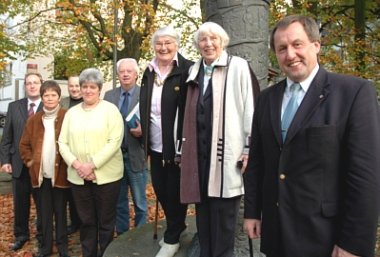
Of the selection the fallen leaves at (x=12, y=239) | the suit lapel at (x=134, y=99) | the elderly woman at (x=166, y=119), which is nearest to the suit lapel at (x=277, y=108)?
the elderly woman at (x=166, y=119)

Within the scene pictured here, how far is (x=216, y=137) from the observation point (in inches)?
125

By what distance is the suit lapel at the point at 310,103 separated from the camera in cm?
219

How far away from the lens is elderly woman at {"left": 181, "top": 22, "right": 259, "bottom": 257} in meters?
3.17

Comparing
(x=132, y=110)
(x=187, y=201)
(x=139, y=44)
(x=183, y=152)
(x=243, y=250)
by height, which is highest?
(x=139, y=44)

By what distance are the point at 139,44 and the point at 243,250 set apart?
1032 cm

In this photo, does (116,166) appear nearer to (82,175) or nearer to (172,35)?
(82,175)

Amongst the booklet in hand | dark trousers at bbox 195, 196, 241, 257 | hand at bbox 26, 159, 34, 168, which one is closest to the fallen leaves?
hand at bbox 26, 159, 34, 168

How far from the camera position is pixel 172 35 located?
12.1 ft

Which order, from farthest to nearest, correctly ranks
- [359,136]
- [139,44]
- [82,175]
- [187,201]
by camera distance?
[139,44] < [82,175] < [187,201] < [359,136]

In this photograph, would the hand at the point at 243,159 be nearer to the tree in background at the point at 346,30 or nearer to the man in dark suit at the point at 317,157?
the man in dark suit at the point at 317,157

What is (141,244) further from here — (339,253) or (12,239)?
(339,253)

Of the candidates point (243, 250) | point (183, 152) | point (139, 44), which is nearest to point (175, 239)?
point (243, 250)

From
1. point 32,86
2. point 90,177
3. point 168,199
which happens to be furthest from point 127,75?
point 168,199

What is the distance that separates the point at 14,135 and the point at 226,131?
3083mm
